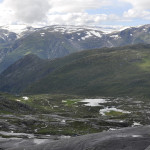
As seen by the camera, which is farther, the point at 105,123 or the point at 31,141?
the point at 105,123

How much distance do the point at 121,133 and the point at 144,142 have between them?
3.64m

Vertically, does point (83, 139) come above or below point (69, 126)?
above

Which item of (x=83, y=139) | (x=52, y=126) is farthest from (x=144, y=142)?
(x=52, y=126)

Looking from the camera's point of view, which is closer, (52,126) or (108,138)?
(108,138)

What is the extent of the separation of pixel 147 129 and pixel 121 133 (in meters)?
2.89

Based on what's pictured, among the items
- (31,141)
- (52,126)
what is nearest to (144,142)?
(31,141)

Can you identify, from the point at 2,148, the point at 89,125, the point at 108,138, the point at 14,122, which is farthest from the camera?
the point at 89,125

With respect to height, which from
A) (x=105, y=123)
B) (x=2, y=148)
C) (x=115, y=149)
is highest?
(x=115, y=149)

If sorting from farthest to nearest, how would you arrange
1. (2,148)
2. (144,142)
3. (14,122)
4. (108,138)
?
(14,122)
(2,148)
(108,138)
(144,142)

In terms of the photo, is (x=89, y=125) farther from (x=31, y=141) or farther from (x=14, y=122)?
(x=31, y=141)

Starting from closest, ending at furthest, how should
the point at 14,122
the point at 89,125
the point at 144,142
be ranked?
the point at 144,142 < the point at 14,122 < the point at 89,125

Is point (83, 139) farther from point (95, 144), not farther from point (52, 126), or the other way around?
point (52, 126)

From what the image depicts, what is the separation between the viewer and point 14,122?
94688mm

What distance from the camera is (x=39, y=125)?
9700 centimetres
